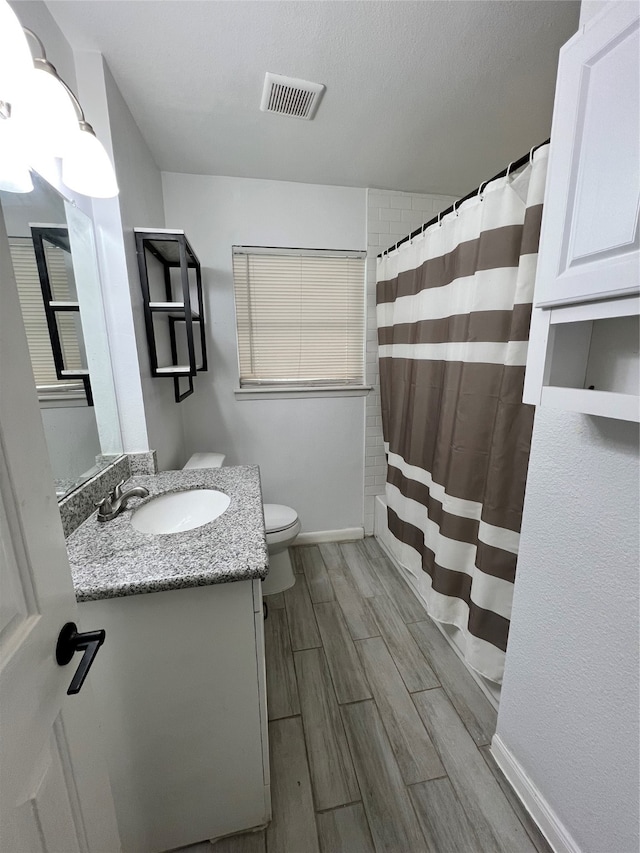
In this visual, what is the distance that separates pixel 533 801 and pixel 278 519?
4.60 feet

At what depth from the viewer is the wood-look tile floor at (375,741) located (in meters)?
0.97

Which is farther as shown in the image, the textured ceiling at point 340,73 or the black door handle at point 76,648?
the textured ceiling at point 340,73

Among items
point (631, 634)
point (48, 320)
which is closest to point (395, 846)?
point (631, 634)

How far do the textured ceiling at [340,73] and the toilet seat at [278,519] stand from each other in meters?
1.94

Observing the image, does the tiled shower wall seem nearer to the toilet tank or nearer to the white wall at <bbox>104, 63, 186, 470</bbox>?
the toilet tank

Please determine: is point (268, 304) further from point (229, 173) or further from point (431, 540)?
point (431, 540)

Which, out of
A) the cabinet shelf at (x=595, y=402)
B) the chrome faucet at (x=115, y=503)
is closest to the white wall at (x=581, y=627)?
the cabinet shelf at (x=595, y=402)

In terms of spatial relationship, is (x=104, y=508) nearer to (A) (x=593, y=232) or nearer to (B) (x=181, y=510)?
(B) (x=181, y=510)

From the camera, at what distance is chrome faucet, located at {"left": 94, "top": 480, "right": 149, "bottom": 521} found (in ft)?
3.48

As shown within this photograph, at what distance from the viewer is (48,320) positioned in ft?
3.30

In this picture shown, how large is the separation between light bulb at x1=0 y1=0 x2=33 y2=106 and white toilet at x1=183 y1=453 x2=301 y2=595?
58.1 inches

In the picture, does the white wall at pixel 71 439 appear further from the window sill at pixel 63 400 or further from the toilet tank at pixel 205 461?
the toilet tank at pixel 205 461

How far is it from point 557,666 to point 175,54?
2297 millimetres

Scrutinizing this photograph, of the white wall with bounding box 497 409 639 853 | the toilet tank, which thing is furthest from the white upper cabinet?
the toilet tank
